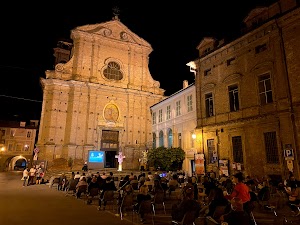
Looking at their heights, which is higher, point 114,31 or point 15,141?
point 114,31

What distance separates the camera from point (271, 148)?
14.1 m

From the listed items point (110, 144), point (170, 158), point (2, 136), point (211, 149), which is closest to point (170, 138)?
point (170, 158)

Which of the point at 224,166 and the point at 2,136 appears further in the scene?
the point at 2,136

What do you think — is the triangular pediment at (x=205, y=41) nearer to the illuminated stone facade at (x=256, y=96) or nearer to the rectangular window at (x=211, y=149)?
the illuminated stone facade at (x=256, y=96)

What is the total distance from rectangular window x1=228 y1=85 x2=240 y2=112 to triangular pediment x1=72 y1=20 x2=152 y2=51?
23.0 metres

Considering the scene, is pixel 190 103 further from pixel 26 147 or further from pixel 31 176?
pixel 26 147

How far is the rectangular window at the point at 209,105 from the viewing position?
1894 centimetres

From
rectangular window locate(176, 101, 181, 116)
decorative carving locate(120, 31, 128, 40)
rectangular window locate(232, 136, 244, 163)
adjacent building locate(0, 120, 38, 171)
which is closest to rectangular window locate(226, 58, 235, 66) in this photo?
rectangular window locate(232, 136, 244, 163)

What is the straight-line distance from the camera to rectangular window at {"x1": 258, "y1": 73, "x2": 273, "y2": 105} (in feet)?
48.4

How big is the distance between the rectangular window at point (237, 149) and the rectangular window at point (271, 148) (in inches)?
75.6

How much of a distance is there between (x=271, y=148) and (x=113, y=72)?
2570 cm

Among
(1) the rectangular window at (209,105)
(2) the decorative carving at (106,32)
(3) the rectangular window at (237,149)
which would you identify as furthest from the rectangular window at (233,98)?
(2) the decorative carving at (106,32)

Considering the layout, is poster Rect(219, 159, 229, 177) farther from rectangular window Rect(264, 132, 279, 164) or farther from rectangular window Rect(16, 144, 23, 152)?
rectangular window Rect(16, 144, 23, 152)

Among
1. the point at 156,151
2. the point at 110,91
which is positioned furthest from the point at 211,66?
the point at 110,91
